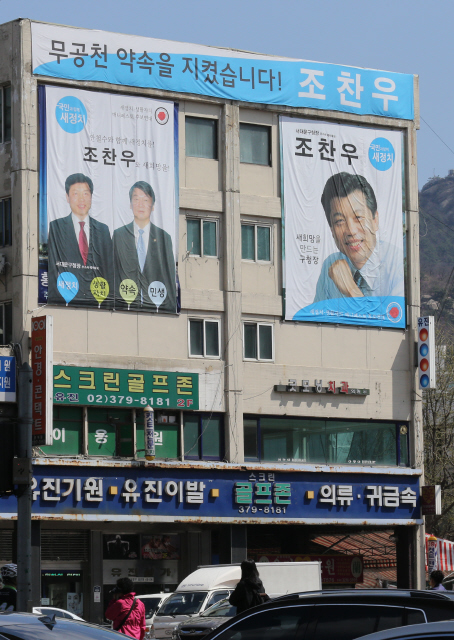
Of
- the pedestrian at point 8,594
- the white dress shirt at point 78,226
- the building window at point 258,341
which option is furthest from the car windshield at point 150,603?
the pedestrian at point 8,594

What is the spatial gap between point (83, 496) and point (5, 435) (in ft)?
57.5

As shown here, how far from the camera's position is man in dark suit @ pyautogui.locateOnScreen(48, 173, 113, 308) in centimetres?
3095

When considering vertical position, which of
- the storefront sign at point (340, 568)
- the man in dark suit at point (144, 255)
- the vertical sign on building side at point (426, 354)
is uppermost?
the man in dark suit at point (144, 255)

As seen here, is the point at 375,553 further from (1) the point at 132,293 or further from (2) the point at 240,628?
(2) the point at 240,628

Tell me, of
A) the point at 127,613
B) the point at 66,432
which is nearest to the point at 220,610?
the point at 127,613

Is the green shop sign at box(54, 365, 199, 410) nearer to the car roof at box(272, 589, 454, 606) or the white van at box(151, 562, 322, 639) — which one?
the white van at box(151, 562, 322, 639)

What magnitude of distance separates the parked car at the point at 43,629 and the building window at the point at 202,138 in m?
26.0

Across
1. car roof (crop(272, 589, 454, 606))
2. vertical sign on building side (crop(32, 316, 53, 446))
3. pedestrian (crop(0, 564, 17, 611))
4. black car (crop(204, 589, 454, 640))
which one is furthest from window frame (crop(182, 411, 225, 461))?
car roof (crop(272, 589, 454, 606))

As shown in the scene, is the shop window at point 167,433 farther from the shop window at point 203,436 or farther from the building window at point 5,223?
the building window at point 5,223

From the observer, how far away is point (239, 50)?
3406 centimetres

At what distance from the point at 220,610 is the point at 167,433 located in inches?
387

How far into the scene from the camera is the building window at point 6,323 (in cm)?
3080

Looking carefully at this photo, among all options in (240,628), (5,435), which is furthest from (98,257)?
(240,628)

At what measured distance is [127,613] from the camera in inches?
580
